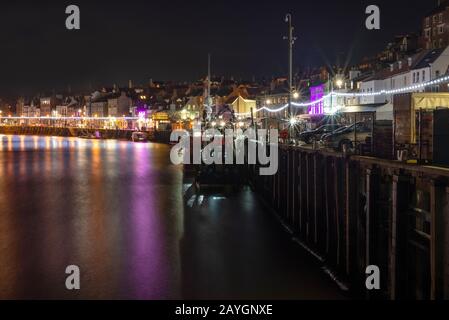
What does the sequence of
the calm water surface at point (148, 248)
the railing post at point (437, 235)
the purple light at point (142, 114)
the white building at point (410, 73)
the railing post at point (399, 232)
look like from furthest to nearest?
1. the purple light at point (142, 114)
2. the white building at point (410, 73)
3. the calm water surface at point (148, 248)
4. the railing post at point (399, 232)
5. the railing post at point (437, 235)

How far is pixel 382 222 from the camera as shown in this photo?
1448cm

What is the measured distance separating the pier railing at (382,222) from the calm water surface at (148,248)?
127 cm

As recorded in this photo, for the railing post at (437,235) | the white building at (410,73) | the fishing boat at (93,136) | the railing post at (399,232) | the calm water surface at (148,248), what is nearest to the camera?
the railing post at (437,235)

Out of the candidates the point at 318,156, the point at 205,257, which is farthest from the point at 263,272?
the point at 318,156

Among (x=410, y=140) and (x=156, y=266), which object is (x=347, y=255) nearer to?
(x=410, y=140)

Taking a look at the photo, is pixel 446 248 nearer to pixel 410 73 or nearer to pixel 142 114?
pixel 410 73

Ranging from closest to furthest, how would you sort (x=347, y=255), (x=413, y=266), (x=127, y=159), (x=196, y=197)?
(x=413, y=266), (x=347, y=255), (x=196, y=197), (x=127, y=159)

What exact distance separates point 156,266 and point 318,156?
6.98 metres

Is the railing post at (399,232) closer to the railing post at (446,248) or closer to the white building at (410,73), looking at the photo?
the railing post at (446,248)

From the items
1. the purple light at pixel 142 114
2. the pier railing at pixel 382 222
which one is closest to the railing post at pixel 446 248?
the pier railing at pixel 382 222

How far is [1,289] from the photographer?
17.6m

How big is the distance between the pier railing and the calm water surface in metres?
1.27

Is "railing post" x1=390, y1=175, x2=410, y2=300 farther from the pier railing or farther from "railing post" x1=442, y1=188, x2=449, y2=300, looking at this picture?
"railing post" x1=442, y1=188, x2=449, y2=300

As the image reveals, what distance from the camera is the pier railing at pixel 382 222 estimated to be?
36.1ft
